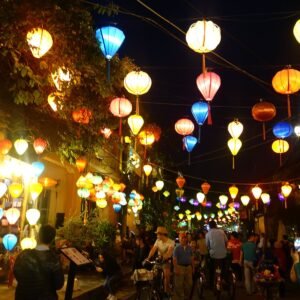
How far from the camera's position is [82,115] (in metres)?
10.8

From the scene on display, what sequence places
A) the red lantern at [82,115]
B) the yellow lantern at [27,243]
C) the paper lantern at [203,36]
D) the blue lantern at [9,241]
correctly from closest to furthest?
the paper lantern at [203,36] < the red lantern at [82,115] < the blue lantern at [9,241] < the yellow lantern at [27,243]

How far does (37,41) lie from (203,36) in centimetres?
338

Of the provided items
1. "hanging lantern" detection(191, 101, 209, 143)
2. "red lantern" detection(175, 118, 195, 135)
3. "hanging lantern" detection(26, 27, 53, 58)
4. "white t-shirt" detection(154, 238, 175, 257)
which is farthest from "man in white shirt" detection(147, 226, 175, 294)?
"hanging lantern" detection(26, 27, 53, 58)

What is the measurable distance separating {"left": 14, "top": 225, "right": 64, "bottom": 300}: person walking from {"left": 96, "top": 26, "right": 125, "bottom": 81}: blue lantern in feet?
16.6

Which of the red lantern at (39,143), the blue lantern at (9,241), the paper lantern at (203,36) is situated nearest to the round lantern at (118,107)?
the red lantern at (39,143)

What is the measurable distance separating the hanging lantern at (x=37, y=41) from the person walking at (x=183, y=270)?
21.7 feet

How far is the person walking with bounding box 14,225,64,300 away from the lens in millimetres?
5535

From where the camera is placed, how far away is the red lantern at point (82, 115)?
35.2 feet

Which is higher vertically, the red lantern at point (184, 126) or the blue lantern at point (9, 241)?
the red lantern at point (184, 126)

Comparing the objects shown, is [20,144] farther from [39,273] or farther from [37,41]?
[39,273]

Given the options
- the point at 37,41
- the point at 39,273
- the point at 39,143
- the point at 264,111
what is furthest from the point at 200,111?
the point at 39,273

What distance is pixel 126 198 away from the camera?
26312mm

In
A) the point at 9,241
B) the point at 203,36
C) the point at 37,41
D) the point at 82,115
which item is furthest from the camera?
the point at 9,241

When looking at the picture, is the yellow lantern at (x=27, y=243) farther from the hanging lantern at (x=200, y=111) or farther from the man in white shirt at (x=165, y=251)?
the hanging lantern at (x=200, y=111)
